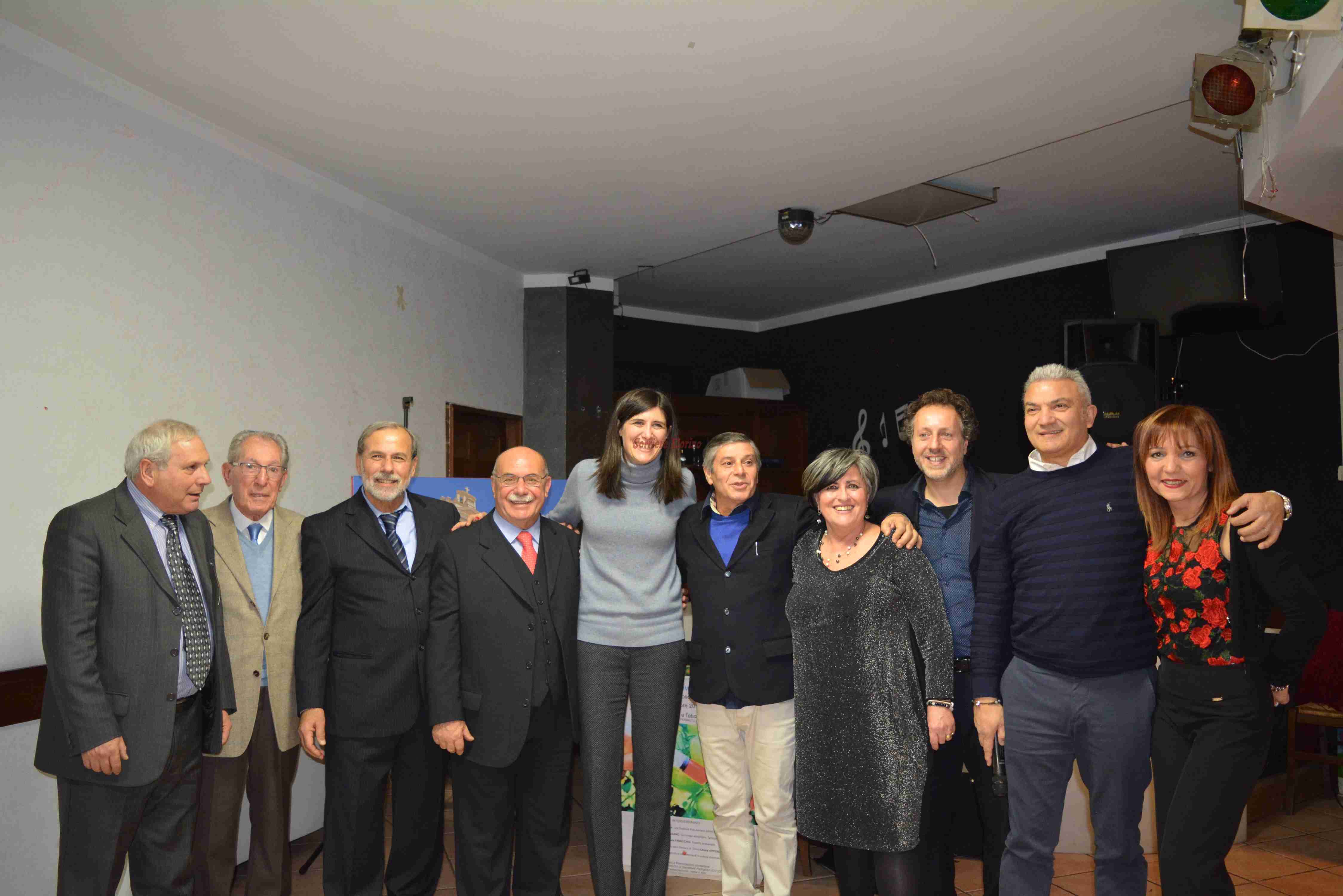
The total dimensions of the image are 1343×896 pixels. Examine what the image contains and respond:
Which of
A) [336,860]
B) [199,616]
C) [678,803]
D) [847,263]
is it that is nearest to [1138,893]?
[678,803]

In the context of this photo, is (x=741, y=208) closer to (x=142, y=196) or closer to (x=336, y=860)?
(x=142, y=196)

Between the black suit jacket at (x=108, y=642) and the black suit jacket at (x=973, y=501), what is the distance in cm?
215

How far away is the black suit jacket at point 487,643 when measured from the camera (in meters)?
2.88

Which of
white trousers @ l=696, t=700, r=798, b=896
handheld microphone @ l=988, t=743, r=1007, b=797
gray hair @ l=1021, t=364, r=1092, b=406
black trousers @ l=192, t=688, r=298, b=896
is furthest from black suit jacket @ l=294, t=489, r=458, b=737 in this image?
gray hair @ l=1021, t=364, r=1092, b=406

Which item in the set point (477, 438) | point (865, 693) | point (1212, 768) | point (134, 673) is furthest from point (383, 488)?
point (477, 438)

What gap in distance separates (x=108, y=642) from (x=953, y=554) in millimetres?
2465

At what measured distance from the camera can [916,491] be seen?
119 inches

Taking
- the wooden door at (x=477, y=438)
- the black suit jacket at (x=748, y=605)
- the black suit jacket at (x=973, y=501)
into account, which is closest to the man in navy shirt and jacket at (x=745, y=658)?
the black suit jacket at (x=748, y=605)

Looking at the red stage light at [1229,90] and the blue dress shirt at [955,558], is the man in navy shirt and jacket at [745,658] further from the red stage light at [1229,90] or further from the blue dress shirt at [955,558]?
the red stage light at [1229,90]

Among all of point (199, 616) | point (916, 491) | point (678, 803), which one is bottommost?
point (678, 803)

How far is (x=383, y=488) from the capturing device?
122 inches

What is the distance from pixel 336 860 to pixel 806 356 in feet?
22.6

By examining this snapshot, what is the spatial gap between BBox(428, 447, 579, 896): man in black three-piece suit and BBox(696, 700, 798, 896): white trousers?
50 centimetres

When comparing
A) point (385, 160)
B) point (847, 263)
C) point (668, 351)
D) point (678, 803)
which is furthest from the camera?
point (668, 351)
